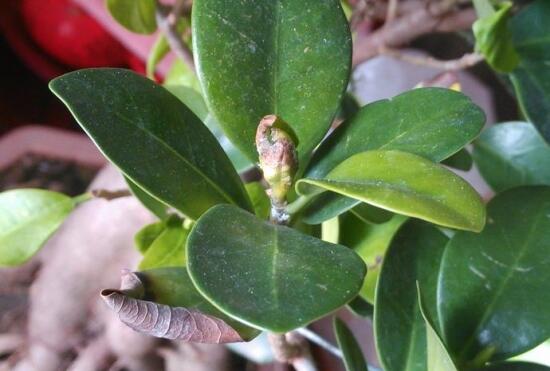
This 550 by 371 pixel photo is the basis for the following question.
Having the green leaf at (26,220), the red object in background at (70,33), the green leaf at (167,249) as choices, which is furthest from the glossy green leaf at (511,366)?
the red object in background at (70,33)

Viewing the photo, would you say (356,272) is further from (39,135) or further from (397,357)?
(39,135)

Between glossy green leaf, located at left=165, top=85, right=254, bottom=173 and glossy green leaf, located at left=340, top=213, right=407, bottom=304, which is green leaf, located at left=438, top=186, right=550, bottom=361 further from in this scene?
glossy green leaf, located at left=165, top=85, right=254, bottom=173

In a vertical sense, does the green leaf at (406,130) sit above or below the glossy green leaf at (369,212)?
above

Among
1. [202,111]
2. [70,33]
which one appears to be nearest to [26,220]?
[202,111]

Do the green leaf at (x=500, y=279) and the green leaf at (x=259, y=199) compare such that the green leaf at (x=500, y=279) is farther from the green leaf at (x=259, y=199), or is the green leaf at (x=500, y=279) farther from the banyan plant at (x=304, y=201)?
the green leaf at (x=259, y=199)

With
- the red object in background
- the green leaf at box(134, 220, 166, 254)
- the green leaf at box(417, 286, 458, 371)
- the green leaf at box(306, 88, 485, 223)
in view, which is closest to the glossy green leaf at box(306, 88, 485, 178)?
the green leaf at box(306, 88, 485, 223)

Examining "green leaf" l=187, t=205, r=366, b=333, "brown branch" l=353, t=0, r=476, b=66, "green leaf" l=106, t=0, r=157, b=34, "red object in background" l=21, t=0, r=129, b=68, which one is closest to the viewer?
"green leaf" l=187, t=205, r=366, b=333
